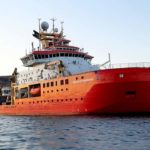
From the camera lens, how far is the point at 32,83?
47438mm

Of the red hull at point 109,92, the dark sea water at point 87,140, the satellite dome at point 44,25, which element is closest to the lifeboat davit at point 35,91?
the red hull at point 109,92

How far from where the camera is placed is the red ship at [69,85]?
116 ft

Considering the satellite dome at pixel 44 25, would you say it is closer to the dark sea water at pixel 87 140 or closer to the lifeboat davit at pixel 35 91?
the lifeboat davit at pixel 35 91

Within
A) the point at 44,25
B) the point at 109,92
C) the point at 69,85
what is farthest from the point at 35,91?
the point at 44,25

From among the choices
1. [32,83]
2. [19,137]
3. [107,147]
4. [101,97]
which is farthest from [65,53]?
[107,147]

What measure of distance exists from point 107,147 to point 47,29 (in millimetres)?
39285

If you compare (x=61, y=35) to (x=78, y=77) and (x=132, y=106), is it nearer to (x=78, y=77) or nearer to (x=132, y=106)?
(x=78, y=77)

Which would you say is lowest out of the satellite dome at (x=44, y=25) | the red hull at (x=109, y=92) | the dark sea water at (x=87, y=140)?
the dark sea water at (x=87, y=140)

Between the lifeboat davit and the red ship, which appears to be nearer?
the red ship

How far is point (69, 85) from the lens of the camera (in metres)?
39.0

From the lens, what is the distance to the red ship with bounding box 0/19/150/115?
116 feet

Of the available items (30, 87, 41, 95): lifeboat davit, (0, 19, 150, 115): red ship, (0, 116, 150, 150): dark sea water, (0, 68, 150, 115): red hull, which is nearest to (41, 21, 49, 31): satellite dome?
(0, 19, 150, 115): red ship

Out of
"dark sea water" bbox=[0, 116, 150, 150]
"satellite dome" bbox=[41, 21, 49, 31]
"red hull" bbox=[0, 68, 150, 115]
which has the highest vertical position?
"satellite dome" bbox=[41, 21, 49, 31]

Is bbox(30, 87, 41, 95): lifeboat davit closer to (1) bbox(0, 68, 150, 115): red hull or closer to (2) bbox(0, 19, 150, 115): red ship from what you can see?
(2) bbox(0, 19, 150, 115): red ship
